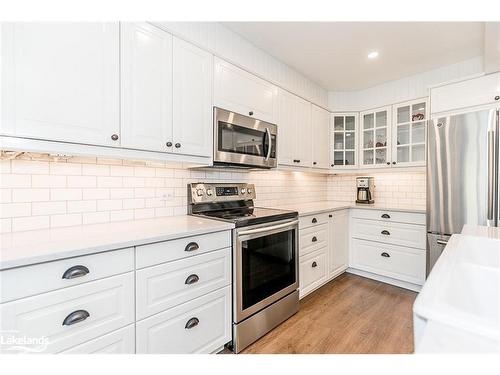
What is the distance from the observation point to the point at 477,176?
2180 mm

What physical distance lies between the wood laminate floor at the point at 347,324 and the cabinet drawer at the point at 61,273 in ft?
3.79

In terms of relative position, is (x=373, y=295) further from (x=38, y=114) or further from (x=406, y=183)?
(x=38, y=114)

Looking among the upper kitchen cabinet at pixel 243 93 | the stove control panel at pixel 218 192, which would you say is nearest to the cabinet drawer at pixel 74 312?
the stove control panel at pixel 218 192

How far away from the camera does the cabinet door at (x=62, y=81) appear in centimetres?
116

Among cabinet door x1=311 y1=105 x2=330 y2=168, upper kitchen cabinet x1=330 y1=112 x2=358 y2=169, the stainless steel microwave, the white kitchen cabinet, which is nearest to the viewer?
the stainless steel microwave

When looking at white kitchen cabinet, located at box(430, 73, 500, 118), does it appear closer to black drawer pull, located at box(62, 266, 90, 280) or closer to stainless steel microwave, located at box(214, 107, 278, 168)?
stainless steel microwave, located at box(214, 107, 278, 168)

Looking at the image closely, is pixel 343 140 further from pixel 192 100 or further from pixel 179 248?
pixel 179 248

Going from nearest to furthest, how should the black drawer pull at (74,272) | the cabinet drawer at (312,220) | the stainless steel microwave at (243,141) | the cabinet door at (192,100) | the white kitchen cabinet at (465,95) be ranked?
1. the black drawer pull at (74,272)
2. the cabinet door at (192,100)
3. the stainless steel microwave at (243,141)
4. the white kitchen cabinet at (465,95)
5. the cabinet drawer at (312,220)

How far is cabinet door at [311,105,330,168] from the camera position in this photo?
3160mm

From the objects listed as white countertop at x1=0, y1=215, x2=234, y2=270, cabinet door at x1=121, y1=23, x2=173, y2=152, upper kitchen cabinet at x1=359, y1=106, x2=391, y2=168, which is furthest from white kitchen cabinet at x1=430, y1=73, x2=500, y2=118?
cabinet door at x1=121, y1=23, x2=173, y2=152

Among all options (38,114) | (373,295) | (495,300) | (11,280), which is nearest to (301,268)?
(373,295)

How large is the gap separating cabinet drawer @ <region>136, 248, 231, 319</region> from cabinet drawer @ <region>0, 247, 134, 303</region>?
0.13 meters

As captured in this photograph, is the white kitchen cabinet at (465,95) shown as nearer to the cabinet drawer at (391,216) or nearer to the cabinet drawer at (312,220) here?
the cabinet drawer at (391,216)

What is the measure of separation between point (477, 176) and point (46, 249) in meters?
3.04
